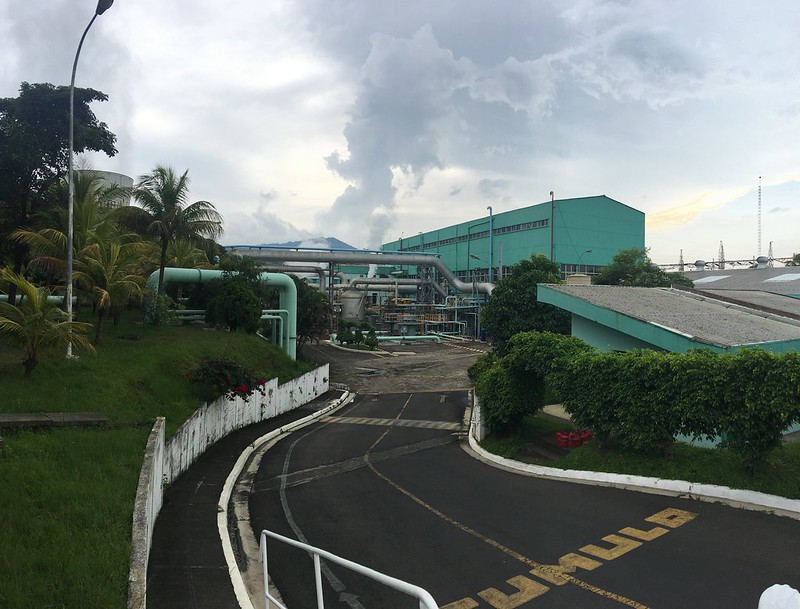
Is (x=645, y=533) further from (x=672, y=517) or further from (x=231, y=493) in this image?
Answer: (x=231, y=493)

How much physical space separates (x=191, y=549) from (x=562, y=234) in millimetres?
58498

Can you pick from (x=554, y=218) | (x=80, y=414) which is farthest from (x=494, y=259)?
(x=80, y=414)

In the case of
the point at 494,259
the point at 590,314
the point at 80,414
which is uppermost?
the point at 494,259

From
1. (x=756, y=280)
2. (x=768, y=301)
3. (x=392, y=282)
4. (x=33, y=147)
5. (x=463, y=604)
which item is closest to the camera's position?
(x=463, y=604)

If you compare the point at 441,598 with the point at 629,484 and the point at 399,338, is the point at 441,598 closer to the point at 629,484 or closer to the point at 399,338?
the point at 629,484

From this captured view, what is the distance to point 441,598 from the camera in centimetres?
723

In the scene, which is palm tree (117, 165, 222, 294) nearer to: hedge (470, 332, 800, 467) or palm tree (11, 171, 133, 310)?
palm tree (11, 171, 133, 310)

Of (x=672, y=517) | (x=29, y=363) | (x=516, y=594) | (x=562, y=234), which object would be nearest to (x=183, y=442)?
(x=29, y=363)

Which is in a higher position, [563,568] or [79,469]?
[79,469]

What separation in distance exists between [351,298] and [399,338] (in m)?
15.0

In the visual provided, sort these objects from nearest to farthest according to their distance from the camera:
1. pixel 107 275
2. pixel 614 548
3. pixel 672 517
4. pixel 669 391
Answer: pixel 614 548 < pixel 672 517 < pixel 669 391 < pixel 107 275

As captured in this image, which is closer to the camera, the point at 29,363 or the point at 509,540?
the point at 509,540

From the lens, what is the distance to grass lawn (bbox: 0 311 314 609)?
560 centimetres

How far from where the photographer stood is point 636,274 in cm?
4534
